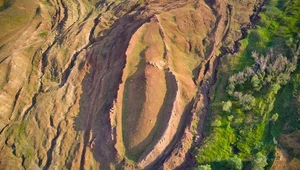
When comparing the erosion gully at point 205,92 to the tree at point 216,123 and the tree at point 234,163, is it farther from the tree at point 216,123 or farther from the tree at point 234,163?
→ the tree at point 234,163

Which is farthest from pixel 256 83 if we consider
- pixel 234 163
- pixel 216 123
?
pixel 234 163

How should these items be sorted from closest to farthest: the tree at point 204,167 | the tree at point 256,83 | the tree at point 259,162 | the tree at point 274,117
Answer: the tree at point 204,167 → the tree at point 259,162 → the tree at point 274,117 → the tree at point 256,83

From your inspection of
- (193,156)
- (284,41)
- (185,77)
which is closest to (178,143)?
(193,156)

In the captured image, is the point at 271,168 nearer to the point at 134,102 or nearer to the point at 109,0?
the point at 134,102

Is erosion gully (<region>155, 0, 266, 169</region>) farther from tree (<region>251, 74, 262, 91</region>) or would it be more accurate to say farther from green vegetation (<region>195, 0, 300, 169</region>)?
tree (<region>251, 74, 262, 91</region>)

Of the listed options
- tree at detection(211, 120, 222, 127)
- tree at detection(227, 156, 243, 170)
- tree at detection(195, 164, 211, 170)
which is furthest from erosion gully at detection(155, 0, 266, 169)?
tree at detection(227, 156, 243, 170)

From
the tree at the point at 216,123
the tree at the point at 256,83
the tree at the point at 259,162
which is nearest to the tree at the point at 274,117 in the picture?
the tree at the point at 256,83

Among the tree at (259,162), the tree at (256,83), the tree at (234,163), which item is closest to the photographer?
the tree at (259,162)

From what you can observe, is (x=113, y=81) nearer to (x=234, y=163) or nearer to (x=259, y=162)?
(x=234, y=163)
